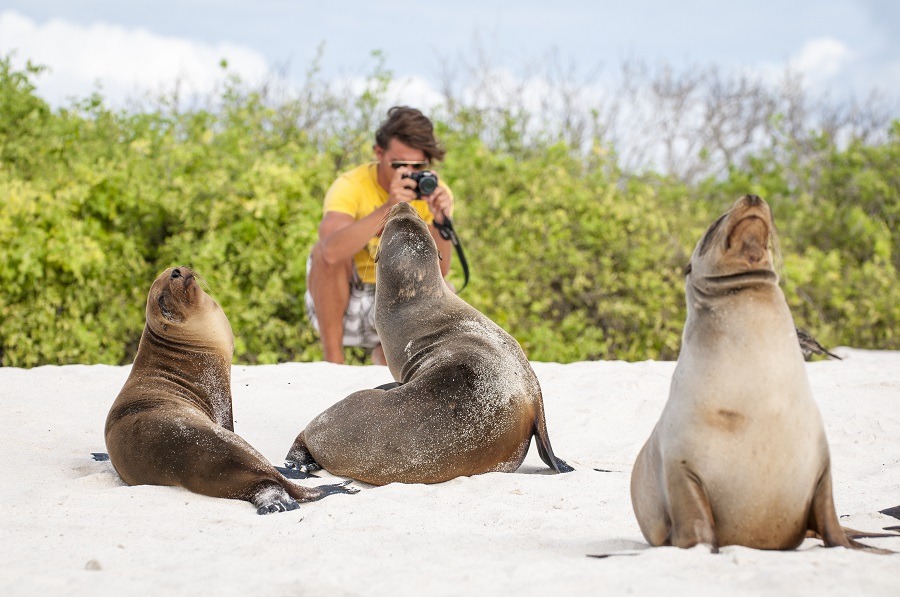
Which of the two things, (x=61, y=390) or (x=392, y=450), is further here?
(x=61, y=390)

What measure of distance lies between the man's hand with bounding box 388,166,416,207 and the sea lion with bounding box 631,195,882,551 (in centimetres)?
377

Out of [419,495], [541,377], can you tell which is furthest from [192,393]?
[541,377]

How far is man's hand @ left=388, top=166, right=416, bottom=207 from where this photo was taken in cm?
633

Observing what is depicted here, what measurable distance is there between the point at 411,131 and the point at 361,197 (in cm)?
66

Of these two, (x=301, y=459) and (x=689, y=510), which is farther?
(x=301, y=459)

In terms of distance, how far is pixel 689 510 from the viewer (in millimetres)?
2637

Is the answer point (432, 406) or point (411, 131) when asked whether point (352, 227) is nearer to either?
point (411, 131)

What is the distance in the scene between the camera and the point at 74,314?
8.22 metres

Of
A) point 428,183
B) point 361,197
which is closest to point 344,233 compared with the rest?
point 361,197

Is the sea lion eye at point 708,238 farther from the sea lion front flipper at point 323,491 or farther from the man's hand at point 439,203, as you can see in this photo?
Answer: the man's hand at point 439,203

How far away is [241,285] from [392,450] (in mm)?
4907

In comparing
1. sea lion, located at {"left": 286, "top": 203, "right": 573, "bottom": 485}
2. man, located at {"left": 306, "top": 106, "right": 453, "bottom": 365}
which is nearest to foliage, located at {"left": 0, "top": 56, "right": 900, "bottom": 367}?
man, located at {"left": 306, "top": 106, "right": 453, "bottom": 365}

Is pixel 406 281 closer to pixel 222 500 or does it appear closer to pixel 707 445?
pixel 222 500

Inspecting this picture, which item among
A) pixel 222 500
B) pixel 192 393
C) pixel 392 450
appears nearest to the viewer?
pixel 222 500
